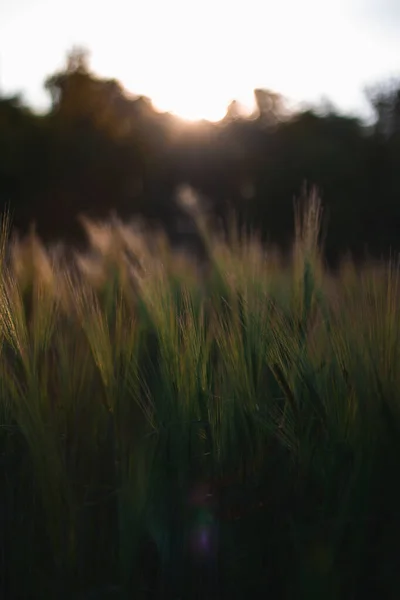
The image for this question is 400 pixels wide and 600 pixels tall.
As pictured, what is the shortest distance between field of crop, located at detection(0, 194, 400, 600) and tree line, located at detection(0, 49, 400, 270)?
11.7 meters

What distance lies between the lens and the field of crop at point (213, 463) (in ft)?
4.62

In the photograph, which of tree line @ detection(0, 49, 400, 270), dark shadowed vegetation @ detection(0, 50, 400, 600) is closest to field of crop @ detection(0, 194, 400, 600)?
dark shadowed vegetation @ detection(0, 50, 400, 600)

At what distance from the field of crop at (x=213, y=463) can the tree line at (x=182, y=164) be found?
1166 cm

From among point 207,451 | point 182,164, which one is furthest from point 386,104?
point 207,451

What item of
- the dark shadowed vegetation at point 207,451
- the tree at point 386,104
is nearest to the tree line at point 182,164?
the tree at point 386,104

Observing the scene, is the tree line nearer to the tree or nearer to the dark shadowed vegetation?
the tree

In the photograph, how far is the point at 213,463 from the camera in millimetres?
1528

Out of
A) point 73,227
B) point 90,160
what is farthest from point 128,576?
point 90,160

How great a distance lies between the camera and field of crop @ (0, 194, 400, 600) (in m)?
1.41

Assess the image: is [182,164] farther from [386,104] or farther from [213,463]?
[213,463]

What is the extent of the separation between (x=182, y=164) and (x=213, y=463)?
648 inches

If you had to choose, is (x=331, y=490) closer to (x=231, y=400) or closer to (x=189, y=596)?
(x=231, y=400)

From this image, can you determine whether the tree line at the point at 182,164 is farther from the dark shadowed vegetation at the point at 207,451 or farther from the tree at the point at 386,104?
the dark shadowed vegetation at the point at 207,451

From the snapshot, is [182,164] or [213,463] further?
[182,164]
